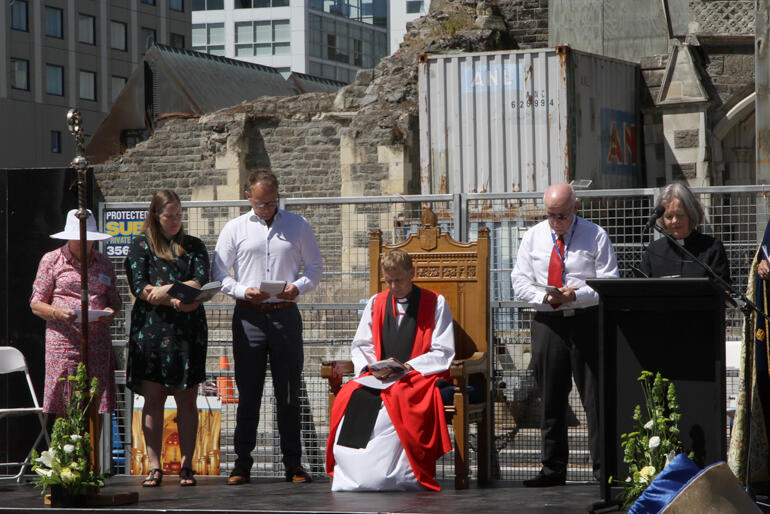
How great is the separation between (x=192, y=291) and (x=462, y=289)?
1.70 metres

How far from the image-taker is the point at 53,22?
48.0 m

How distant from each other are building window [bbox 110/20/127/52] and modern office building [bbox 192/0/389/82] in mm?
16409

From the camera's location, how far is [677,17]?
19.4 metres

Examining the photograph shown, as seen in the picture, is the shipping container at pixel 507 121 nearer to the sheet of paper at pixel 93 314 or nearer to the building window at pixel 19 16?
the sheet of paper at pixel 93 314

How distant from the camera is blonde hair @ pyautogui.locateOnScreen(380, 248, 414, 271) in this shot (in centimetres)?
693

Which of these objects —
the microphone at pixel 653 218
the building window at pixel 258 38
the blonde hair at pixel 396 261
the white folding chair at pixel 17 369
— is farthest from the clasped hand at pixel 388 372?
the building window at pixel 258 38

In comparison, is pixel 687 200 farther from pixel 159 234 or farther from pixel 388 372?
pixel 159 234

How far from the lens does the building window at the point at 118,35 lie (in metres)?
51.0

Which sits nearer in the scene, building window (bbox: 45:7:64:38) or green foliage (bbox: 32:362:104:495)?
green foliage (bbox: 32:362:104:495)

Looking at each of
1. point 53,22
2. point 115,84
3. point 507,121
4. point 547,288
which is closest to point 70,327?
point 547,288

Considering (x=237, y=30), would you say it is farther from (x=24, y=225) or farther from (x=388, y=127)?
(x=24, y=225)

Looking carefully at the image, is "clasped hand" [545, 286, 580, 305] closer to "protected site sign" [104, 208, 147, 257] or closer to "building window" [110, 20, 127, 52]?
"protected site sign" [104, 208, 147, 257]

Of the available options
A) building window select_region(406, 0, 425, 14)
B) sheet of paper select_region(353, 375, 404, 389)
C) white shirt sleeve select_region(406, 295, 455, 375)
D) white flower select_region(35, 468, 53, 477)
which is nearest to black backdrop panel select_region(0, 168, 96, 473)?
white flower select_region(35, 468, 53, 477)

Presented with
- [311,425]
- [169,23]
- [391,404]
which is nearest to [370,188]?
[311,425]
